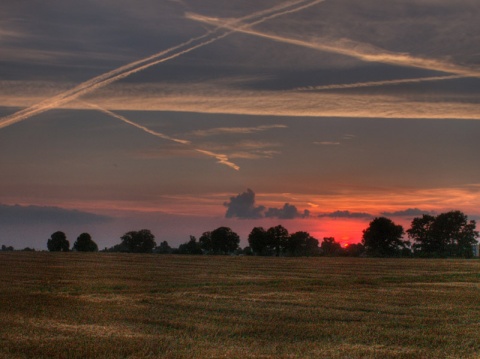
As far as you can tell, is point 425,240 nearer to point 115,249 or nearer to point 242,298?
point 115,249

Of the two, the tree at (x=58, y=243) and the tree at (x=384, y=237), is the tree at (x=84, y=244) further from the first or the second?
the tree at (x=384, y=237)

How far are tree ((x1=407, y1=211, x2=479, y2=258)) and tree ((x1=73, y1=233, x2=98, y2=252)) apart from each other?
267 feet

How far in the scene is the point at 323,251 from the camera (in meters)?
161

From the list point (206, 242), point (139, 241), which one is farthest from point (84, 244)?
point (206, 242)

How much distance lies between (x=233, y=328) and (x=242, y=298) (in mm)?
7892

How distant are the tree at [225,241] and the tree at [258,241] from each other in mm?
3732

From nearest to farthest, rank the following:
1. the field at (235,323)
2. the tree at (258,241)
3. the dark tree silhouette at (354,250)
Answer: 1. the field at (235,323)
2. the dark tree silhouette at (354,250)
3. the tree at (258,241)

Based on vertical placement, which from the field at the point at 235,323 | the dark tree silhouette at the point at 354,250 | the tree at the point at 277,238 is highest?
the tree at the point at 277,238

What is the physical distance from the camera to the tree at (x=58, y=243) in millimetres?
153250

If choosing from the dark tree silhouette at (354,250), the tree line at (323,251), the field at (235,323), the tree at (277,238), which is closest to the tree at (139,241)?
the tree line at (323,251)

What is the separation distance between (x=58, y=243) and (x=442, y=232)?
96.2 metres

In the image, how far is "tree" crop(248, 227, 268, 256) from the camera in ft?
534

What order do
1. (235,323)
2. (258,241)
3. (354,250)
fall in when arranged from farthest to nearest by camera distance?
(258,241), (354,250), (235,323)

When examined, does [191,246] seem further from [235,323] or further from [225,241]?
[235,323]
